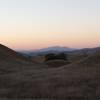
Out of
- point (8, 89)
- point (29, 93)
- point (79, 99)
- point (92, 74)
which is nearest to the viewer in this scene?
point (79, 99)

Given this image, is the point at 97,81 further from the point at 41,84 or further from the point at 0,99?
the point at 0,99

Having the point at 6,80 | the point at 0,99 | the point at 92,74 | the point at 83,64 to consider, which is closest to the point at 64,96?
the point at 0,99

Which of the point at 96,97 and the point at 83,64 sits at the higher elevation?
the point at 83,64

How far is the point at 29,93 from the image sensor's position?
17328 mm

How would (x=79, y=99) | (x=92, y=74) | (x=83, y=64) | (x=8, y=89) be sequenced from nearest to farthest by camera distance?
(x=79, y=99)
(x=8, y=89)
(x=92, y=74)
(x=83, y=64)

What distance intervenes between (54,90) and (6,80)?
5862 millimetres

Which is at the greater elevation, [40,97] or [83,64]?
[83,64]

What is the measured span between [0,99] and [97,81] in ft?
21.3

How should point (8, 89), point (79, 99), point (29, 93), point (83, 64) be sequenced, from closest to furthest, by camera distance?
point (79, 99) < point (29, 93) < point (8, 89) < point (83, 64)

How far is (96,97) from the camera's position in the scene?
15.6 metres

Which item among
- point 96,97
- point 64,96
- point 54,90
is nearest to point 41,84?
point 54,90

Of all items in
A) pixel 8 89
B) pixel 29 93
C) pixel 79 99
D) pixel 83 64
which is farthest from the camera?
pixel 83 64

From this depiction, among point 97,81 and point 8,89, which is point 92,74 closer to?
point 97,81

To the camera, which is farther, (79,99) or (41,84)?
(41,84)
